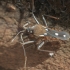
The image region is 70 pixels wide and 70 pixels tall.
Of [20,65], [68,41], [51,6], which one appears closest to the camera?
[51,6]

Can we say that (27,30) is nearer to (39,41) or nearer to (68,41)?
(39,41)

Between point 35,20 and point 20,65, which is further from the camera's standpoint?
point 20,65

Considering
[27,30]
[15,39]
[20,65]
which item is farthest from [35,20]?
[20,65]

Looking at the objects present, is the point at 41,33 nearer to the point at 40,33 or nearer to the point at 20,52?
the point at 40,33

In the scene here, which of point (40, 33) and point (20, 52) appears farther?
point (20, 52)

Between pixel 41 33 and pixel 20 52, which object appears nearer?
pixel 41 33

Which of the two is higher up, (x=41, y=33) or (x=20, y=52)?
(x=41, y=33)

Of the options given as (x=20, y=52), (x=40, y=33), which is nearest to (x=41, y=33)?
(x=40, y=33)

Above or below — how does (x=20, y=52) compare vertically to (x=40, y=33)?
below
